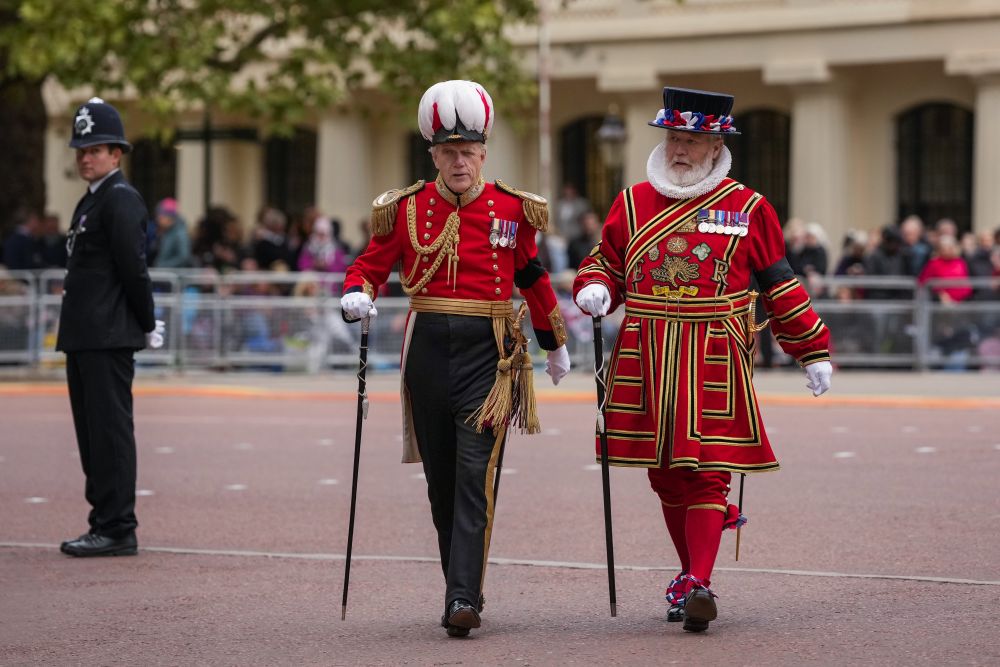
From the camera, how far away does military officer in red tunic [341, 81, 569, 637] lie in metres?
7.42

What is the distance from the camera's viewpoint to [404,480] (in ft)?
Result: 41.5

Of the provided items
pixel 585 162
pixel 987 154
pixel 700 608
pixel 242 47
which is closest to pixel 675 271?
pixel 700 608

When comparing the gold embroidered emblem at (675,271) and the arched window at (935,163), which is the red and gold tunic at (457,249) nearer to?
the gold embroidered emblem at (675,271)

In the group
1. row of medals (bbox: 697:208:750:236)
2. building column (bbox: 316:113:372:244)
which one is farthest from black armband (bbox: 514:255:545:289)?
building column (bbox: 316:113:372:244)

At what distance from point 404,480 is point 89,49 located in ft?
37.3

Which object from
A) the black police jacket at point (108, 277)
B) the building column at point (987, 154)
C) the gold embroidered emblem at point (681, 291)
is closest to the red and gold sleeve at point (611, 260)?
the gold embroidered emblem at point (681, 291)

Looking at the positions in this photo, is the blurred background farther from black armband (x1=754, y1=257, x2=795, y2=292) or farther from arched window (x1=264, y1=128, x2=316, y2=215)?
black armband (x1=754, y1=257, x2=795, y2=292)

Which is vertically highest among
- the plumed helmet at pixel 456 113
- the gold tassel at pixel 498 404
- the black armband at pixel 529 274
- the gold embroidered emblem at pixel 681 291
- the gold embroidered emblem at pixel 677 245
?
the plumed helmet at pixel 456 113

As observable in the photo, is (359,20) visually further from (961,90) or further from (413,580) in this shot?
(413,580)

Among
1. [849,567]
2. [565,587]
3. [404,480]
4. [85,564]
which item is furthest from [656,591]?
[404,480]

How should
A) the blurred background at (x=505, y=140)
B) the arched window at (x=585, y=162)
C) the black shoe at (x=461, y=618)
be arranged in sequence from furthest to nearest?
the arched window at (x=585, y=162)
the blurred background at (x=505, y=140)
the black shoe at (x=461, y=618)

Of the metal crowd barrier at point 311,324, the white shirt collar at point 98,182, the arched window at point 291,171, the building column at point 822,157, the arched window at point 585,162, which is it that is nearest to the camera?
the white shirt collar at point 98,182

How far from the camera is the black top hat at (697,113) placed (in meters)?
7.53

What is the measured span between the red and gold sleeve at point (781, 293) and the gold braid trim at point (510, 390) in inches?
34.7
